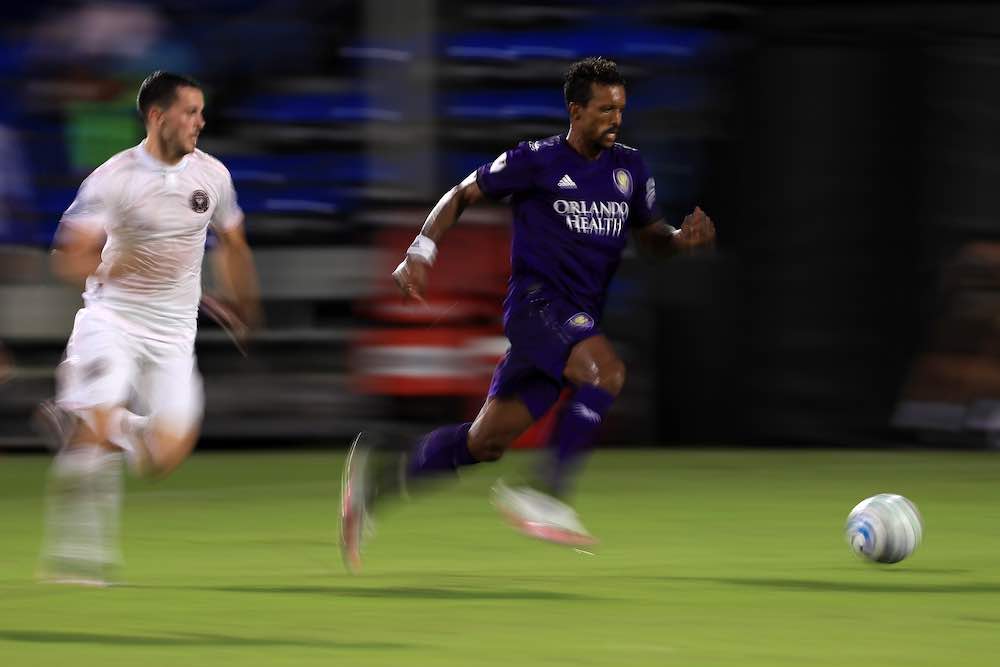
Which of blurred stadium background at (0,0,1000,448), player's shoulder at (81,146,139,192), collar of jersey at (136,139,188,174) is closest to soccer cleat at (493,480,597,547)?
collar of jersey at (136,139,188,174)

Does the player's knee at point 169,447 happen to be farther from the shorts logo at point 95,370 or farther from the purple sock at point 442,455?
Answer: the purple sock at point 442,455

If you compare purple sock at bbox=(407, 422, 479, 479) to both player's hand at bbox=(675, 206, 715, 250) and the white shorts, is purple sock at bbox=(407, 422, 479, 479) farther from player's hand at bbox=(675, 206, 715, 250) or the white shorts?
player's hand at bbox=(675, 206, 715, 250)

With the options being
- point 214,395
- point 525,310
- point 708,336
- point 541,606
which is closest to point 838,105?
point 708,336

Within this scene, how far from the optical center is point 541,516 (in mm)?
8625

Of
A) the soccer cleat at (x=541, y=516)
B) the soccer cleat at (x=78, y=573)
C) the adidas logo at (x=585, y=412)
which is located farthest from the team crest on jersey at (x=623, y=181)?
the soccer cleat at (x=78, y=573)

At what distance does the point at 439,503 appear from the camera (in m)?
12.0

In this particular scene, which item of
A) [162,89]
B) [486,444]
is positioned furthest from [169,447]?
[162,89]

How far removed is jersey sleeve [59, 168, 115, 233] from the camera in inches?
333

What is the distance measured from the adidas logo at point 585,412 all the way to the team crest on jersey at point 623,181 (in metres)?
0.81

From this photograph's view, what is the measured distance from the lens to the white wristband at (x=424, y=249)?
28.4ft

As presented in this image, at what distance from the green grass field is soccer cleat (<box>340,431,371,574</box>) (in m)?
0.11

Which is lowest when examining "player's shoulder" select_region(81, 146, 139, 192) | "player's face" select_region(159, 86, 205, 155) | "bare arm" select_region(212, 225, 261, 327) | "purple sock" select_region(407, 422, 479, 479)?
"purple sock" select_region(407, 422, 479, 479)

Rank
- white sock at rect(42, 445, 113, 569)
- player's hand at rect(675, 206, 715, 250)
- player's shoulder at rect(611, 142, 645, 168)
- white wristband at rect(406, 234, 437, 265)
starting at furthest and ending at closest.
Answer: player's shoulder at rect(611, 142, 645, 168), player's hand at rect(675, 206, 715, 250), white wristband at rect(406, 234, 437, 265), white sock at rect(42, 445, 113, 569)

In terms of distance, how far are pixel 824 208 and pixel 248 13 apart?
162 inches
